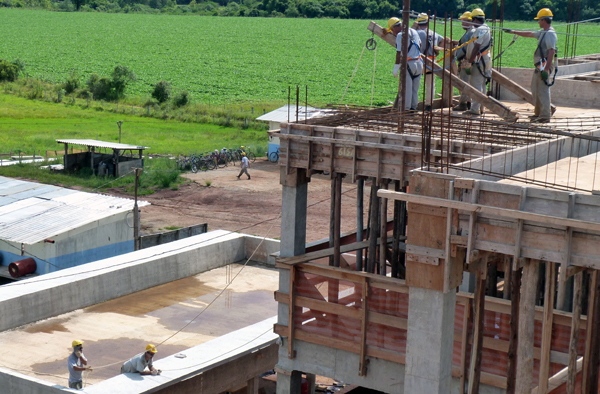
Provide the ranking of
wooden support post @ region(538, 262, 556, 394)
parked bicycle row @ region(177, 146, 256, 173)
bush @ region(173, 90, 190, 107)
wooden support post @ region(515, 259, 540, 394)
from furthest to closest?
1. bush @ region(173, 90, 190, 107)
2. parked bicycle row @ region(177, 146, 256, 173)
3. wooden support post @ region(515, 259, 540, 394)
4. wooden support post @ region(538, 262, 556, 394)

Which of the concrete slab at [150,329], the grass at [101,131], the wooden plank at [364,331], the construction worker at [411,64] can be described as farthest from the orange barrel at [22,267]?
the grass at [101,131]

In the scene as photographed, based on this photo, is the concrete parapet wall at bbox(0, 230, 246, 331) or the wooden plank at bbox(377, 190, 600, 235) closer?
the wooden plank at bbox(377, 190, 600, 235)

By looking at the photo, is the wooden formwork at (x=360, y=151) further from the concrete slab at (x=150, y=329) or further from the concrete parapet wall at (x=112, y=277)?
the concrete parapet wall at (x=112, y=277)

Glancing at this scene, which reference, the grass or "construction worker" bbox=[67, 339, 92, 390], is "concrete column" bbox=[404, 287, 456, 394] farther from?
the grass

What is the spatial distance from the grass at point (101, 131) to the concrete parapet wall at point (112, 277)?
81.1 ft

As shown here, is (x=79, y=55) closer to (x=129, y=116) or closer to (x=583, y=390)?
(x=129, y=116)

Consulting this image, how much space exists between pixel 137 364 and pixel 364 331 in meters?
4.76

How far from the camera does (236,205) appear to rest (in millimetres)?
40844

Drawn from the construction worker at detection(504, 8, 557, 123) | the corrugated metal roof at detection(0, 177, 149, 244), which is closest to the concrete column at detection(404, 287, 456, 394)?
the construction worker at detection(504, 8, 557, 123)

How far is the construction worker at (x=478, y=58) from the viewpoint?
2180cm

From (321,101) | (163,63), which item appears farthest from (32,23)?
(321,101)

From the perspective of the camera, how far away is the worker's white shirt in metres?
17.4

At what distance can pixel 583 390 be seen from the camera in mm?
13609

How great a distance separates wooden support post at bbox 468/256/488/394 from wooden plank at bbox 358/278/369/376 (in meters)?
3.09
